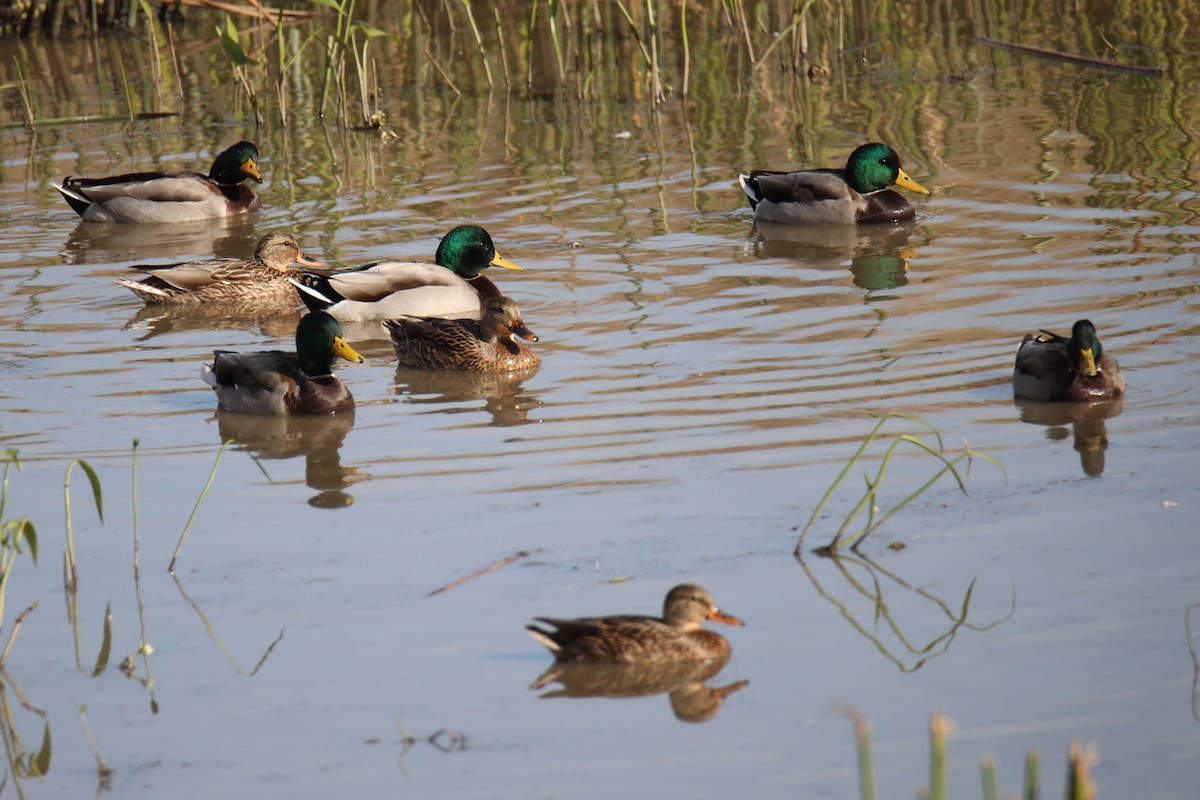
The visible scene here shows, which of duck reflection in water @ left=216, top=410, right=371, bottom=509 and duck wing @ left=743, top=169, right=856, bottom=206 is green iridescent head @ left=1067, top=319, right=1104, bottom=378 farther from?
duck wing @ left=743, top=169, right=856, bottom=206

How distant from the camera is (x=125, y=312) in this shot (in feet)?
35.6

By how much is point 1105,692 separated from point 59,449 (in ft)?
15.8

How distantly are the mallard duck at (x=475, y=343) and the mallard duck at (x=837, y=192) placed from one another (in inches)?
151

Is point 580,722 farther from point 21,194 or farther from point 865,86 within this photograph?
point 865,86

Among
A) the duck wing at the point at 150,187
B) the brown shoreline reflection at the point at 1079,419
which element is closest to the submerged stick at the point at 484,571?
the brown shoreline reflection at the point at 1079,419

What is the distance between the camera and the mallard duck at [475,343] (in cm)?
922

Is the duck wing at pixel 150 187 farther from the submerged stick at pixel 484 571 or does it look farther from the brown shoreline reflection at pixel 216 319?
the submerged stick at pixel 484 571

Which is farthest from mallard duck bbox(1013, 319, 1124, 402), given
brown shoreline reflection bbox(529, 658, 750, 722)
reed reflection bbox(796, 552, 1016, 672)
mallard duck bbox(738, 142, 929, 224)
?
mallard duck bbox(738, 142, 929, 224)

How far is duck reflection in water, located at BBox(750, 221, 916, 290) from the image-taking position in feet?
36.2

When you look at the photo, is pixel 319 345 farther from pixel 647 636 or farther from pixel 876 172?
pixel 876 172

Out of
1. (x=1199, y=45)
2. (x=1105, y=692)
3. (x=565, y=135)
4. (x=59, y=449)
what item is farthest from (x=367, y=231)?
(x=1199, y=45)

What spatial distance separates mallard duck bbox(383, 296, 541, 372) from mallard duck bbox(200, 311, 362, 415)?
751mm

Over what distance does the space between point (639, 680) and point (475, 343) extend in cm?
438

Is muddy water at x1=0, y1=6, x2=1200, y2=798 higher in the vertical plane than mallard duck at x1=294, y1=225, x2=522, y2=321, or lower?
lower
